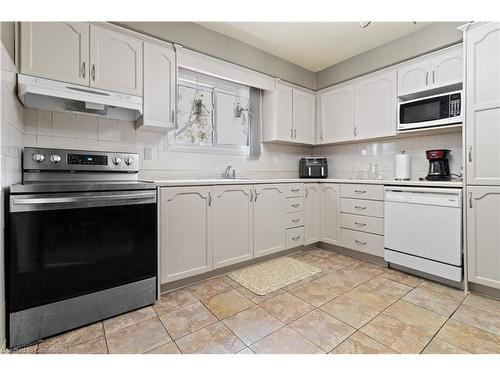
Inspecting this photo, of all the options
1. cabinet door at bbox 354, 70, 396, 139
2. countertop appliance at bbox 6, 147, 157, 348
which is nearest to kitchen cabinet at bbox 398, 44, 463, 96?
cabinet door at bbox 354, 70, 396, 139

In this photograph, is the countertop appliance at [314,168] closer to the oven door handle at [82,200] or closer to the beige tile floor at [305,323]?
the beige tile floor at [305,323]

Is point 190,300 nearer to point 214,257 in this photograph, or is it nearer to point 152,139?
point 214,257

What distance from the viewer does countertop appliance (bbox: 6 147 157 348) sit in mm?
1425

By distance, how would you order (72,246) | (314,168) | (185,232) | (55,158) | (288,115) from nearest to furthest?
(72,246), (55,158), (185,232), (288,115), (314,168)

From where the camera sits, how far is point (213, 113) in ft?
10.2

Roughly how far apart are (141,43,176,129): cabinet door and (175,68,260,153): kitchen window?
15.5 inches

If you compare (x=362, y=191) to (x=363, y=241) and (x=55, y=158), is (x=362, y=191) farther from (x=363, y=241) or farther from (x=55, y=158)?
(x=55, y=158)

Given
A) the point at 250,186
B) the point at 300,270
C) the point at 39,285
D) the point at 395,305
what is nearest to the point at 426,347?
the point at 395,305

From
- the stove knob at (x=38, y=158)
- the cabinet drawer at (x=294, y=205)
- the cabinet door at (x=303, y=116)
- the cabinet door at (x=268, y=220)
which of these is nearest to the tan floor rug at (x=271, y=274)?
the cabinet door at (x=268, y=220)

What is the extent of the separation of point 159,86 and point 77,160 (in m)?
0.94

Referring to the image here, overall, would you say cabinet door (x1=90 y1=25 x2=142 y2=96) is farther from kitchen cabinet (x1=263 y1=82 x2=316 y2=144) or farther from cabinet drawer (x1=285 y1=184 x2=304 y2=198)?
cabinet drawer (x1=285 y1=184 x2=304 y2=198)

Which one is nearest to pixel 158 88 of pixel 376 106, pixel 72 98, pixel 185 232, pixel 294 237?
pixel 72 98

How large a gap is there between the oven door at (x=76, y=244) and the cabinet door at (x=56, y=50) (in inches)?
36.1

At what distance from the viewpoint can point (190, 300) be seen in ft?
6.51
